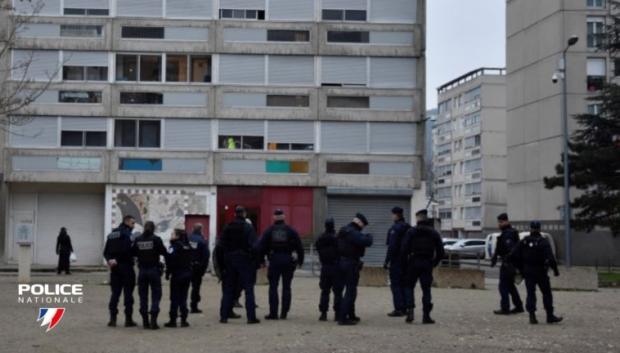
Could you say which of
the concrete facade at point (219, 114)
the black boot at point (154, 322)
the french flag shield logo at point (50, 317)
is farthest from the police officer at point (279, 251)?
the concrete facade at point (219, 114)

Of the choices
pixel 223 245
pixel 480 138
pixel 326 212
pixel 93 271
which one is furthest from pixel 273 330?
pixel 480 138


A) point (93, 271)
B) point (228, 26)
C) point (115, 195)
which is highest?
point (228, 26)

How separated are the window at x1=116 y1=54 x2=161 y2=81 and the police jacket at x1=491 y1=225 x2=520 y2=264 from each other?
89.9 ft

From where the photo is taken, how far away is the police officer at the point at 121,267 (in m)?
15.9

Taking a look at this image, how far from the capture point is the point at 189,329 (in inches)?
624

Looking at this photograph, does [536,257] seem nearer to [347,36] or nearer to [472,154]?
[347,36]

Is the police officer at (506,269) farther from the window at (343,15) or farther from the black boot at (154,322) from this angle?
the window at (343,15)

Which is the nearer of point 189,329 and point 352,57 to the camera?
point 189,329

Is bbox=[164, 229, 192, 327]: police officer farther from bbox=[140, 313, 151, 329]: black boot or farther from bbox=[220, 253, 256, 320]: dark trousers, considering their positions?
bbox=[220, 253, 256, 320]: dark trousers

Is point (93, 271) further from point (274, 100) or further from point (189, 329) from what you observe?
point (189, 329)

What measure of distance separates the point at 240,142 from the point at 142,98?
4994mm

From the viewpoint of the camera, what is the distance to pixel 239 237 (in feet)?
55.7

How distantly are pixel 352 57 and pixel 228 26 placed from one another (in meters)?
5.95

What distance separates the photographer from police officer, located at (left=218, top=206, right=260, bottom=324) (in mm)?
16953
